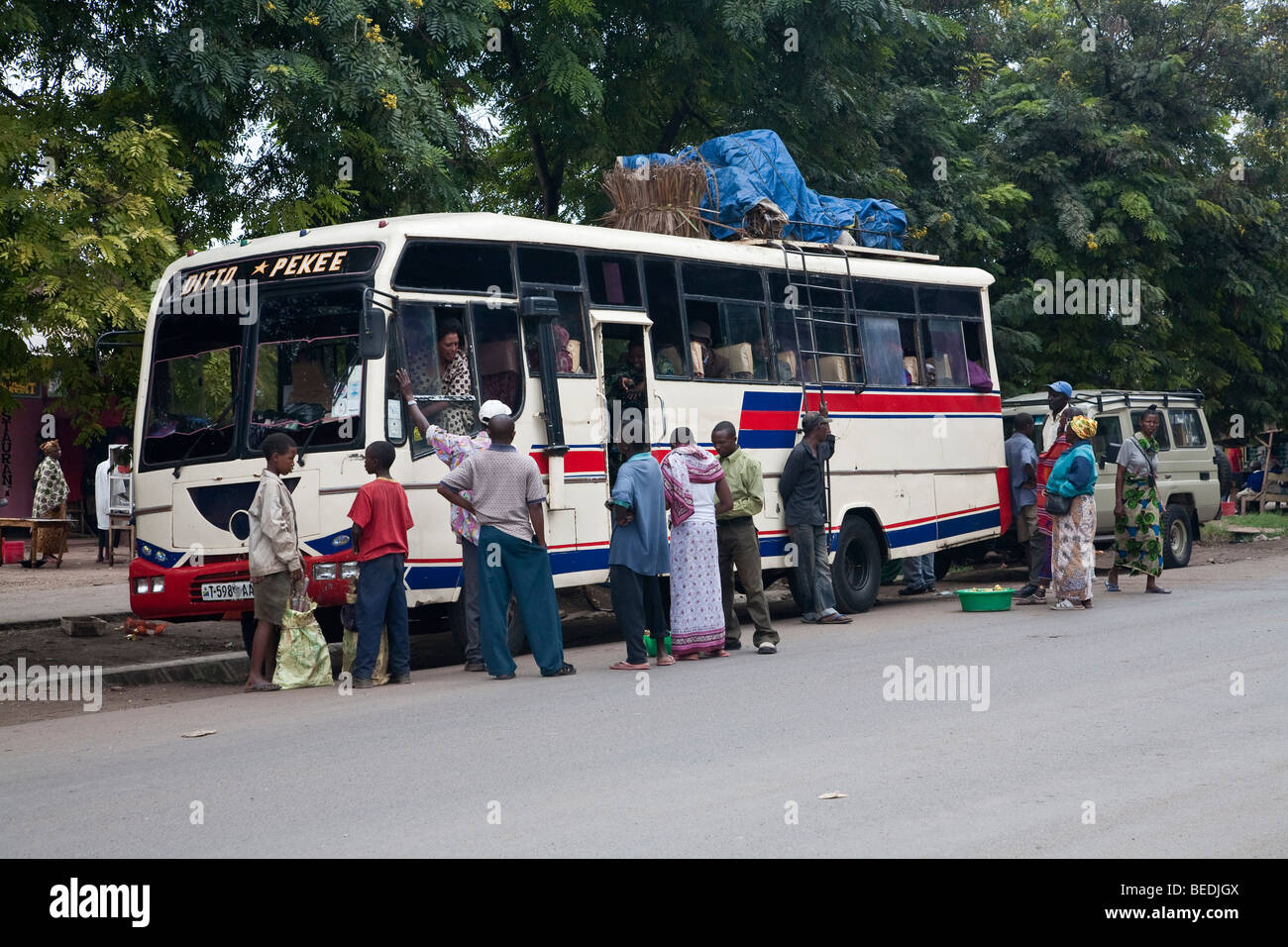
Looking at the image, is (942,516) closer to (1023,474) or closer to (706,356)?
(1023,474)

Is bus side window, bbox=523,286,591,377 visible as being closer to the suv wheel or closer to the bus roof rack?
the bus roof rack

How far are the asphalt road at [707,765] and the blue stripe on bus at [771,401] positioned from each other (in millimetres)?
3354

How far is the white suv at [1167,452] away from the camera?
60.2 ft

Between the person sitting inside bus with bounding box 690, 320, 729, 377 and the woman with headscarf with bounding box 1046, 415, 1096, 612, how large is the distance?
3234mm

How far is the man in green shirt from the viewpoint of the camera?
1176 cm

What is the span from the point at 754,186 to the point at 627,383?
3.20m

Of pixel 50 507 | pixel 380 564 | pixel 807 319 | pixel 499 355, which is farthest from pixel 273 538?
pixel 50 507

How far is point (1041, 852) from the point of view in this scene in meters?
5.22

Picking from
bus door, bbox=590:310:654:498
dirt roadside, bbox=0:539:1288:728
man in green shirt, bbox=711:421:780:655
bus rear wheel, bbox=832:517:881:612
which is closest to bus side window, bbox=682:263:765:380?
bus door, bbox=590:310:654:498

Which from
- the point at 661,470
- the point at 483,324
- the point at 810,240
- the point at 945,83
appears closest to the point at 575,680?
the point at 661,470

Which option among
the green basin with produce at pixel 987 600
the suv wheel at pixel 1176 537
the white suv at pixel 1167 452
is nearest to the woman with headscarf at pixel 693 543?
the green basin with produce at pixel 987 600

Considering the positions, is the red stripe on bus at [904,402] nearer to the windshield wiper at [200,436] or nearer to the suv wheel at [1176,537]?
the suv wheel at [1176,537]

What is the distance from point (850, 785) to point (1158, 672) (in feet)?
13.1
